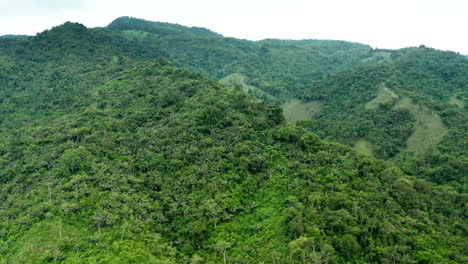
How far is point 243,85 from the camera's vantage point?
465 ft

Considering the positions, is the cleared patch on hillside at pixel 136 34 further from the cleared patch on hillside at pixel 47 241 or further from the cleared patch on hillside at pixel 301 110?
the cleared patch on hillside at pixel 47 241

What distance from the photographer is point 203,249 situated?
40.5m

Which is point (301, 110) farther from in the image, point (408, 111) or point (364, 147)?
point (408, 111)

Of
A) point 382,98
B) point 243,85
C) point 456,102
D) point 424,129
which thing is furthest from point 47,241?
point 243,85

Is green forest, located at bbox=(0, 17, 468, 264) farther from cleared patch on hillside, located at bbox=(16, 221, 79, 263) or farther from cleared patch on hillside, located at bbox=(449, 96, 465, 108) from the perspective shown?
cleared patch on hillside, located at bbox=(449, 96, 465, 108)

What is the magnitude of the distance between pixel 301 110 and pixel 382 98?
83.7 feet

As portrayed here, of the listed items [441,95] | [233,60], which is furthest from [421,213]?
[233,60]

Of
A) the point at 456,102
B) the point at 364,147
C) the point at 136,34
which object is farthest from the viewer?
the point at 136,34

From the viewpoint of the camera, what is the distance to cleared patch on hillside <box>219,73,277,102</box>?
438ft

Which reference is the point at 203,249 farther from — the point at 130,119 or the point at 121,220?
the point at 130,119

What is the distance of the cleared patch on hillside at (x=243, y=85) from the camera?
134 meters

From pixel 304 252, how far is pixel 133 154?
30.7m

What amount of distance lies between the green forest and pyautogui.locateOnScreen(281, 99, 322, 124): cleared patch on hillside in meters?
16.9

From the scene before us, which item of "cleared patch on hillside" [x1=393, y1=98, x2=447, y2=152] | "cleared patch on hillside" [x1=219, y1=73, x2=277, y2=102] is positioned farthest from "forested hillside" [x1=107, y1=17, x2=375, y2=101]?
"cleared patch on hillside" [x1=393, y1=98, x2=447, y2=152]
